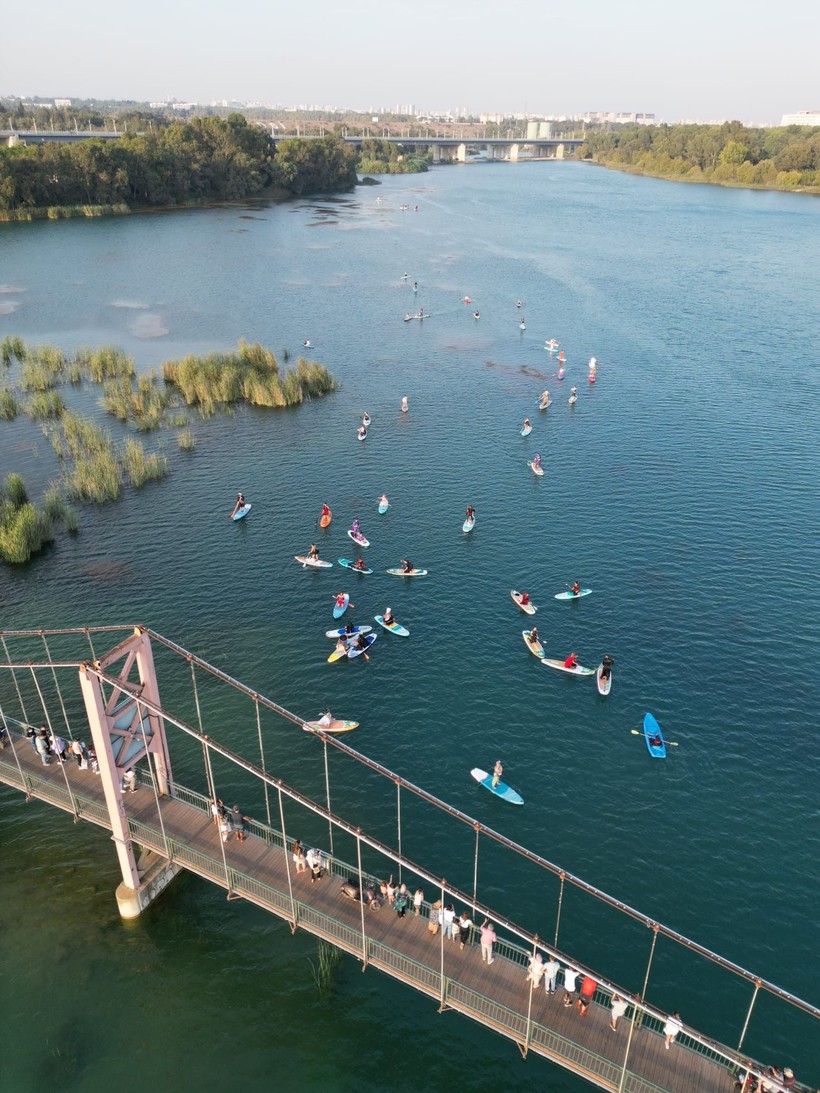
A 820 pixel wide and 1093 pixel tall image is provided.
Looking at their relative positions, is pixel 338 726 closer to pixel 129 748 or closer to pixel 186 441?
pixel 129 748

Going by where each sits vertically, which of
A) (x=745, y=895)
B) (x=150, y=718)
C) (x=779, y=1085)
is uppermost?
(x=150, y=718)

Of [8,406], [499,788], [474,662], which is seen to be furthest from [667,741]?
[8,406]

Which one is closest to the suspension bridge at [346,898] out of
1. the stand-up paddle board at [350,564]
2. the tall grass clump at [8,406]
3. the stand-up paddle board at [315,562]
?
the stand-up paddle board at [350,564]

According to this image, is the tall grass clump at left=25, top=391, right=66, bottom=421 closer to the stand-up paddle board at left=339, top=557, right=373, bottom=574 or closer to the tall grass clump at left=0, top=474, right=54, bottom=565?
the tall grass clump at left=0, top=474, right=54, bottom=565

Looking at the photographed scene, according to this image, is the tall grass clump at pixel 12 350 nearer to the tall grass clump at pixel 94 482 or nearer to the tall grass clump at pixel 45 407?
the tall grass clump at pixel 45 407

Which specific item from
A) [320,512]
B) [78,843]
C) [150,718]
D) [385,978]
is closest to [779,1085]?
[385,978]

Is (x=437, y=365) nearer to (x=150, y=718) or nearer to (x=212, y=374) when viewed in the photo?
(x=212, y=374)

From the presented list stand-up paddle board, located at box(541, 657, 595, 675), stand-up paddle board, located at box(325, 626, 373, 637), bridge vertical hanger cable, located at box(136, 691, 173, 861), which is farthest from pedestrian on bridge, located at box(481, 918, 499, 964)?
stand-up paddle board, located at box(325, 626, 373, 637)
